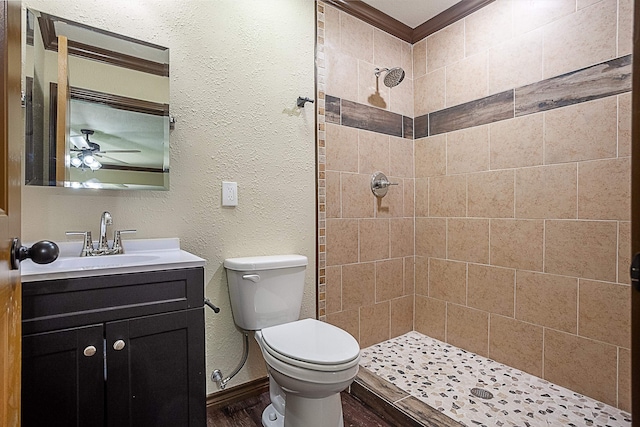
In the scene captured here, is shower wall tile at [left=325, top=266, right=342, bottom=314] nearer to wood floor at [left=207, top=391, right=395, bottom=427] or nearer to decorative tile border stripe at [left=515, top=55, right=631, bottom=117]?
wood floor at [left=207, top=391, right=395, bottom=427]

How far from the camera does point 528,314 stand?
190 cm

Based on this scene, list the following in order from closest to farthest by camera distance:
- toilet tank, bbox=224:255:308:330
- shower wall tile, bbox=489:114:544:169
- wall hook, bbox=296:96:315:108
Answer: toilet tank, bbox=224:255:308:330 → shower wall tile, bbox=489:114:544:169 → wall hook, bbox=296:96:315:108

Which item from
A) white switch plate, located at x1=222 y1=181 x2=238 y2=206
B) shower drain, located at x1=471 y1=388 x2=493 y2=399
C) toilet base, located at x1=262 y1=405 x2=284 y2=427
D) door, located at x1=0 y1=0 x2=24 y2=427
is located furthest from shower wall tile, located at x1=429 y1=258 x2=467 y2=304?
door, located at x1=0 y1=0 x2=24 y2=427

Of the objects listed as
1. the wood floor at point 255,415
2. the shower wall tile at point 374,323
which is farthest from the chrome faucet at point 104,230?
the shower wall tile at point 374,323

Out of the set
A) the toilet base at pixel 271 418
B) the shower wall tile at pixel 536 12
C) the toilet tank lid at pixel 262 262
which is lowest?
the toilet base at pixel 271 418

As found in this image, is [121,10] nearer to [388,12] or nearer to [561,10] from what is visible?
[388,12]

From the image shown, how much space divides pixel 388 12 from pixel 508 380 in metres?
2.39

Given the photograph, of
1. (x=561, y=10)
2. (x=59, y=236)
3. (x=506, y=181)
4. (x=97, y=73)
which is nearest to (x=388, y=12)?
(x=561, y=10)

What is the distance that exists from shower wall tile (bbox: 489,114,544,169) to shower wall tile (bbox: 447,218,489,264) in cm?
39

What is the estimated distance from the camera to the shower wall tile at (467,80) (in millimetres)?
2100

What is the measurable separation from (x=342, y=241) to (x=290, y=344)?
88 cm

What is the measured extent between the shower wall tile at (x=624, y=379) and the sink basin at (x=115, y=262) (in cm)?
192

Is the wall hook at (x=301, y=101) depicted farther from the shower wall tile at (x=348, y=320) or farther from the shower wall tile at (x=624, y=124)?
the shower wall tile at (x=624, y=124)

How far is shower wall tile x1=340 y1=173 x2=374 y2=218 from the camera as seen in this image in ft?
7.10
